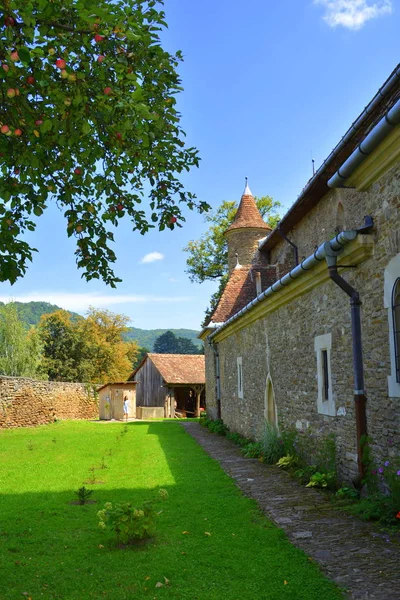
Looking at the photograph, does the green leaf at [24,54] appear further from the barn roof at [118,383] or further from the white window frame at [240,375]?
the barn roof at [118,383]

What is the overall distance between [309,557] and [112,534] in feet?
7.39

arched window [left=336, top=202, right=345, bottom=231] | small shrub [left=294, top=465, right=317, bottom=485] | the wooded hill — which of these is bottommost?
small shrub [left=294, top=465, right=317, bottom=485]

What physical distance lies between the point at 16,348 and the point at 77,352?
6.20 metres

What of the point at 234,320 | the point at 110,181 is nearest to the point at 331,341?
the point at 110,181

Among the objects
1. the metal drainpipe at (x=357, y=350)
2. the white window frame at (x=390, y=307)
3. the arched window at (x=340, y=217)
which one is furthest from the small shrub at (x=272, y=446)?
the white window frame at (x=390, y=307)

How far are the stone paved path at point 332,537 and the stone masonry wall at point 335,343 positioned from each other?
2.89 ft

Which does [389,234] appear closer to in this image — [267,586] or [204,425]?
[267,586]

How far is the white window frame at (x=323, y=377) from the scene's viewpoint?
7891 mm

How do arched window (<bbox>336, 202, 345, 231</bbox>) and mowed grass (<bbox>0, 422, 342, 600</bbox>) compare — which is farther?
arched window (<bbox>336, 202, 345, 231</bbox>)

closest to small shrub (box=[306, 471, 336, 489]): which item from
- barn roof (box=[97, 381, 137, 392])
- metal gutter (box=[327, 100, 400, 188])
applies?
metal gutter (box=[327, 100, 400, 188])

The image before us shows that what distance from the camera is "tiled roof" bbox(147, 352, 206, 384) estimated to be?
115 ft

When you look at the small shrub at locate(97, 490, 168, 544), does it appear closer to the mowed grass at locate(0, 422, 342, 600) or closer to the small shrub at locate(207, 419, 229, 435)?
the mowed grass at locate(0, 422, 342, 600)

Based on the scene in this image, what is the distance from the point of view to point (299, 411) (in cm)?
955

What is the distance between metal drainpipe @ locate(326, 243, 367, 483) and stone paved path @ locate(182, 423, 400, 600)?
93 centimetres
